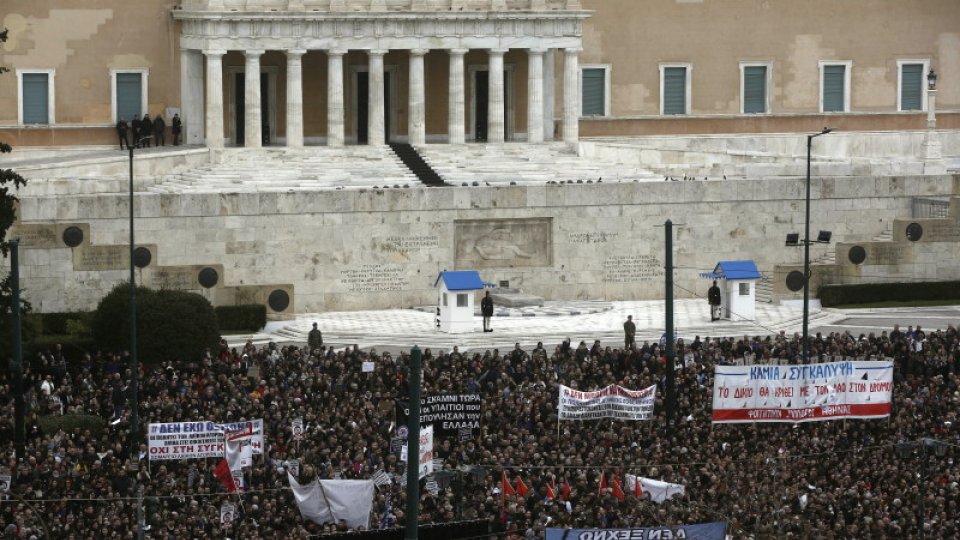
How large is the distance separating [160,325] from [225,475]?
11997mm

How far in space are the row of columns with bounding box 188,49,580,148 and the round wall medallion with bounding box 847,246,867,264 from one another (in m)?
14.6

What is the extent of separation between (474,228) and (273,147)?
11.3m

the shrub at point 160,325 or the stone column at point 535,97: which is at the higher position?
the stone column at point 535,97

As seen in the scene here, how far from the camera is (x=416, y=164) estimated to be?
75.9 metres

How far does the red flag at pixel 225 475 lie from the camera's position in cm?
4509

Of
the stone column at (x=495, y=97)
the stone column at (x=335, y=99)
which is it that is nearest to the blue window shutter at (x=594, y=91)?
the stone column at (x=495, y=97)

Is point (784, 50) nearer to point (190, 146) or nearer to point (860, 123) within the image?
point (860, 123)

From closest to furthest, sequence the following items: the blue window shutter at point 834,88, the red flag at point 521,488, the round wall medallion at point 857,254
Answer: the red flag at point 521,488 < the round wall medallion at point 857,254 < the blue window shutter at point 834,88

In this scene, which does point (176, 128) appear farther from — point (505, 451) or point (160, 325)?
point (505, 451)

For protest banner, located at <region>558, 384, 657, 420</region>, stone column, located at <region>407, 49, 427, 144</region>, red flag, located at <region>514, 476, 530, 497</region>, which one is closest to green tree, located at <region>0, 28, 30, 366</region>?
protest banner, located at <region>558, 384, 657, 420</region>

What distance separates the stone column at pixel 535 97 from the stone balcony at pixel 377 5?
165 centimetres

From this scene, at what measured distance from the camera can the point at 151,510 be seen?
43.8m

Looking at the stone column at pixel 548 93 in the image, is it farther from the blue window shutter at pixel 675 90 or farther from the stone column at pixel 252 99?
the stone column at pixel 252 99

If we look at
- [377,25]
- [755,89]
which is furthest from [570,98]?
[755,89]
